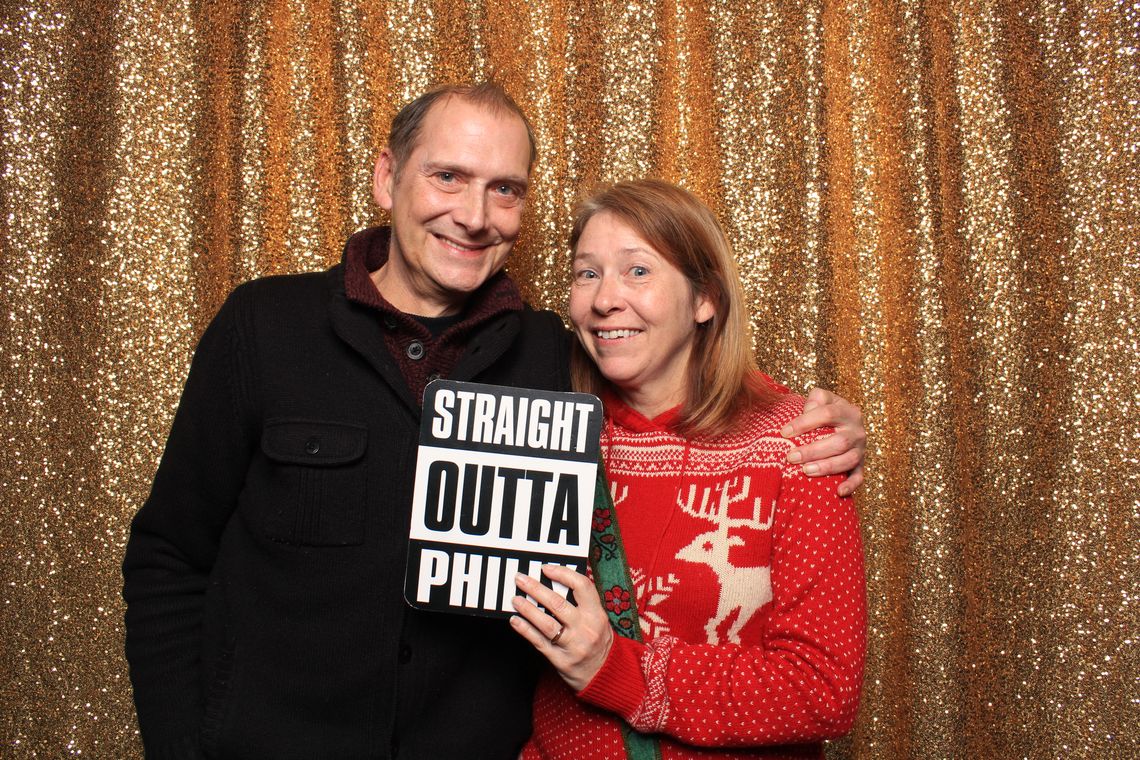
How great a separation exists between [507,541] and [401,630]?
0.75 feet

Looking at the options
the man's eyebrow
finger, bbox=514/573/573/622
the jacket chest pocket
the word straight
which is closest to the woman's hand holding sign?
finger, bbox=514/573/573/622

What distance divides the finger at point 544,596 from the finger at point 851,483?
43 centimetres

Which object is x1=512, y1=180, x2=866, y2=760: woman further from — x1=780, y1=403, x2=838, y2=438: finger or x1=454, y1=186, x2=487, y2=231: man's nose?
x1=454, y1=186, x2=487, y2=231: man's nose

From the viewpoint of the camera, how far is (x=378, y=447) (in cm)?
116

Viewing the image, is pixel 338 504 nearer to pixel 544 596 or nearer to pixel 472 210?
pixel 544 596

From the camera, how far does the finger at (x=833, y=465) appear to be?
3.83 feet

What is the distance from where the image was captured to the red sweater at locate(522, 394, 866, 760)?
3.58 feet

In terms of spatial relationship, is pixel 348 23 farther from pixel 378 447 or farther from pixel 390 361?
pixel 378 447

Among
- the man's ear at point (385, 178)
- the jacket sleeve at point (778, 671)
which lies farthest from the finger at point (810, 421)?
the man's ear at point (385, 178)

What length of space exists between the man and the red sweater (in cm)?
9

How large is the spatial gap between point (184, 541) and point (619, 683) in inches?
26.0

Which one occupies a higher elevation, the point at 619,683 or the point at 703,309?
the point at 703,309

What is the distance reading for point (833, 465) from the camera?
3.85ft

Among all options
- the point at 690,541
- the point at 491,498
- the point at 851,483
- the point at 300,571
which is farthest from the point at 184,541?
the point at 851,483
